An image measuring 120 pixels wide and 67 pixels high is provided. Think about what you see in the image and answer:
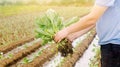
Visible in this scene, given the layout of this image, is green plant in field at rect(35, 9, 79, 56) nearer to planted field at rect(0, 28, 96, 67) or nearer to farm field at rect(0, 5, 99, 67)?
farm field at rect(0, 5, 99, 67)

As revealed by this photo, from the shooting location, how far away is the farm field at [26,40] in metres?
4.26

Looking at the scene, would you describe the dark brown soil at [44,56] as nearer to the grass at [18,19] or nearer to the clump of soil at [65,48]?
the grass at [18,19]

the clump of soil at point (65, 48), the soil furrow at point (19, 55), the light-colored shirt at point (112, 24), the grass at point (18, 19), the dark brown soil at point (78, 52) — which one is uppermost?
the light-colored shirt at point (112, 24)

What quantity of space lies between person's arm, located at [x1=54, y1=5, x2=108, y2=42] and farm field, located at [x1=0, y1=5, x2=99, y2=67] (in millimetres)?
2076

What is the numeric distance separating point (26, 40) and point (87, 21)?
2917 millimetres

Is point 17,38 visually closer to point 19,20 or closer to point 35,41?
point 19,20

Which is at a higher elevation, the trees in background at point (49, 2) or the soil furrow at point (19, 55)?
the trees in background at point (49, 2)

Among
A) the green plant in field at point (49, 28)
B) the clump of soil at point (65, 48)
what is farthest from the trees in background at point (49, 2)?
the clump of soil at point (65, 48)

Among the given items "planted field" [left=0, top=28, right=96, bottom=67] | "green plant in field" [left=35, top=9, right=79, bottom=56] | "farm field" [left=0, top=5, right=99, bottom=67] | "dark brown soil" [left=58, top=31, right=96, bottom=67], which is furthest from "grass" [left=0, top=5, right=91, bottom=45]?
"green plant in field" [left=35, top=9, right=79, bottom=56]

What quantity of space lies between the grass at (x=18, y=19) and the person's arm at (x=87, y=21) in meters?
2.08

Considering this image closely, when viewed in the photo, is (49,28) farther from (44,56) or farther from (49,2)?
(44,56)

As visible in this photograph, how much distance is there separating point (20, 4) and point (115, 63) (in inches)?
91.6

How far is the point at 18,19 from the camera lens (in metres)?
4.43

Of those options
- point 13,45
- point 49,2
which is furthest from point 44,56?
point 49,2
